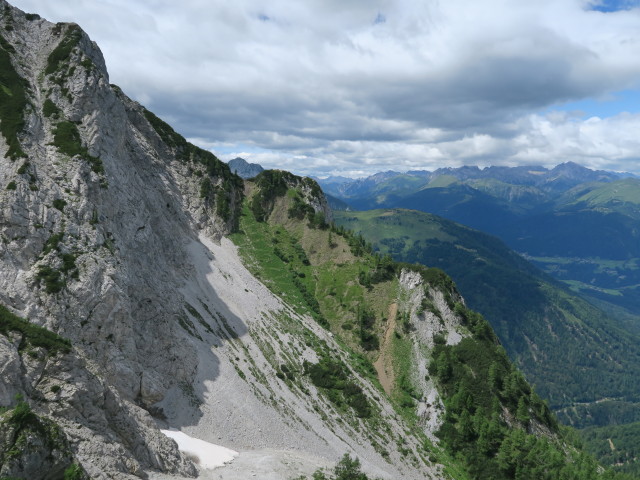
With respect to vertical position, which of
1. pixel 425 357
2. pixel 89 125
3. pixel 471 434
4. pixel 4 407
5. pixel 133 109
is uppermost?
pixel 133 109

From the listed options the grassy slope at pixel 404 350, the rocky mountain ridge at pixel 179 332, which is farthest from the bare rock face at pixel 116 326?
the grassy slope at pixel 404 350

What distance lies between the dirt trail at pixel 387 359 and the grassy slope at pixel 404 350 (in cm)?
108

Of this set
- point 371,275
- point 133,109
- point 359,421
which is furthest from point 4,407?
point 133,109

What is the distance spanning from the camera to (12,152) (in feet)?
206

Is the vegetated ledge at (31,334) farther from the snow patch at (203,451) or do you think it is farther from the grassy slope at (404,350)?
the grassy slope at (404,350)

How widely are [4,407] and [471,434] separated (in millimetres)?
88906

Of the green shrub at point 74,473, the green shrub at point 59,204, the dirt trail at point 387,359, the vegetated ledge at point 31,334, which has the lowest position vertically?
the dirt trail at point 387,359

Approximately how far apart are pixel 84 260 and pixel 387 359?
80.8m

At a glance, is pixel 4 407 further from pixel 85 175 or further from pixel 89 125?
pixel 89 125

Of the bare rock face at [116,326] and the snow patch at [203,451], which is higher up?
the bare rock face at [116,326]

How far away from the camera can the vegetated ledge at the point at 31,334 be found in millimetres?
38562

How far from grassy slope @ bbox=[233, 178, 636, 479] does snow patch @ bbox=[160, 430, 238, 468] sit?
51272 millimetres

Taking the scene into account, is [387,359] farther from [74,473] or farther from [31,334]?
[74,473]

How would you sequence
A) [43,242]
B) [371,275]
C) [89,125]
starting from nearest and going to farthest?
[43,242]
[89,125]
[371,275]
